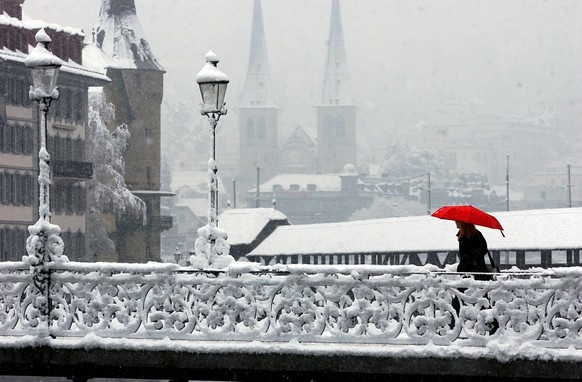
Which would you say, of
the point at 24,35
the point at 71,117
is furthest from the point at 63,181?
the point at 24,35

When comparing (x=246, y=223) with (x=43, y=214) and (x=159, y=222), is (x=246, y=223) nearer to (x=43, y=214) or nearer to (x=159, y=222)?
(x=159, y=222)

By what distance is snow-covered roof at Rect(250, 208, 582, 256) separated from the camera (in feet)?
182

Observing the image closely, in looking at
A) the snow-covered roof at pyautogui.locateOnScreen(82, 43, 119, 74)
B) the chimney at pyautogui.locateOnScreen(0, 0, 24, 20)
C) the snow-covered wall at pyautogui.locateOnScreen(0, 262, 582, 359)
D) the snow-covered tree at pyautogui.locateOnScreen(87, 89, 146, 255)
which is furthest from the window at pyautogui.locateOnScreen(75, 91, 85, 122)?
the snow-covered wall at pyautogui.locateOnScreen(0, 262, 582, 359)

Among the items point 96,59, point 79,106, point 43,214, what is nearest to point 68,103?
point 79,106

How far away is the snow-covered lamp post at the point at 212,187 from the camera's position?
18.1m

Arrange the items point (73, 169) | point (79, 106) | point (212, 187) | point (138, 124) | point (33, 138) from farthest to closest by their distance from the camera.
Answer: point (138, 124) → point (79, 106) → point (73, 169) → point (33, 138) → point (212, 187)

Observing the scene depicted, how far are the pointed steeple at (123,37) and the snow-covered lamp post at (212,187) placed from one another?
2502 inches

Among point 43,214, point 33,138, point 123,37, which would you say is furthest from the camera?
point 123,37

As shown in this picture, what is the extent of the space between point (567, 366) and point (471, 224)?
2.06m

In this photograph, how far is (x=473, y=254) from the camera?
55.0ft

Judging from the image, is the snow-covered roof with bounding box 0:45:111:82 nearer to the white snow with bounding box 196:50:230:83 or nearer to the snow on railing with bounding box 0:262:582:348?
the white snow with bounding box 196:50:230:83

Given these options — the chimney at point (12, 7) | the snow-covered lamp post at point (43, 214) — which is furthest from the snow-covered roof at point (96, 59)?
the snow-covered lamp post at point (43, 214)

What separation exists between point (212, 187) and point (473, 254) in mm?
3533

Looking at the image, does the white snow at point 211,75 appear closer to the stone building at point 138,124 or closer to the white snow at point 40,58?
the white snow at point 40,58
